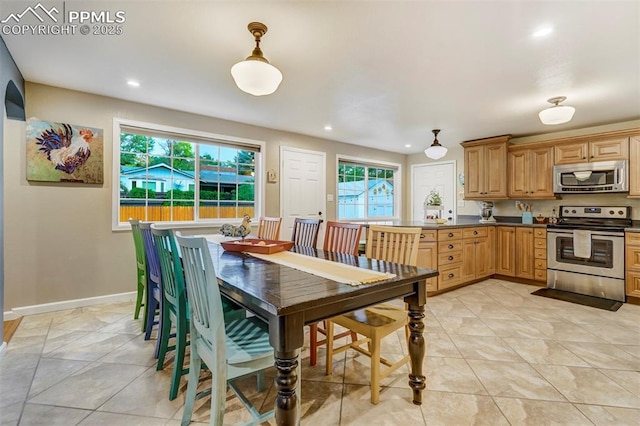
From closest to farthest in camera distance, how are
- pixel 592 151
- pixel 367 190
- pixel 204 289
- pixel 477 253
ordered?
pixel 204 289
pixel 592 151
pixel 477 253
pixel 367 190

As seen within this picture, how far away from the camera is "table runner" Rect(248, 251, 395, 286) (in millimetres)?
1500

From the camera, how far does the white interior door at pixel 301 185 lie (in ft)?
15.9

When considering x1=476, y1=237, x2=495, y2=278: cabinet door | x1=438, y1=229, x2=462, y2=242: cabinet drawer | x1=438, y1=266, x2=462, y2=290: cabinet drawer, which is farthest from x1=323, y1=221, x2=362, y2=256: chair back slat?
x1=476, y1=237, x2=495, y2=278: cabinet door

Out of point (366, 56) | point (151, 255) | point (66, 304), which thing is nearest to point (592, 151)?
point (366, 56)

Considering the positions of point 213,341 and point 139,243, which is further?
point 139,243

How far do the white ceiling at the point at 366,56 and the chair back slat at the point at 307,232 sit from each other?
1421 millimetres

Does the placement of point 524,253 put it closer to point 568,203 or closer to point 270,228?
point 568,203

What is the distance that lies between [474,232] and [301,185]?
111 inches

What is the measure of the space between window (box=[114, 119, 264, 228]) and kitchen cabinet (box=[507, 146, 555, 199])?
162 inches

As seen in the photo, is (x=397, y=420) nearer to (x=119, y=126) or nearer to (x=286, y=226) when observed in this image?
(x=286, y=226)

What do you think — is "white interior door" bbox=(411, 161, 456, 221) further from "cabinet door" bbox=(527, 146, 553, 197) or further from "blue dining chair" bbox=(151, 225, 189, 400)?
"blue dining chair" bbox=(151, 225, 189, 400)

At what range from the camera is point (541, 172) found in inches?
179

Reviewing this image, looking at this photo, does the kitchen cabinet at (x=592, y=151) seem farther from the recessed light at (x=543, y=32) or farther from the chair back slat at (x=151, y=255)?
the chair back slat at (x=151, y=255)

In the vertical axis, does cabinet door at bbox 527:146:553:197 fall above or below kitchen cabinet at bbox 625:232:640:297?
above
